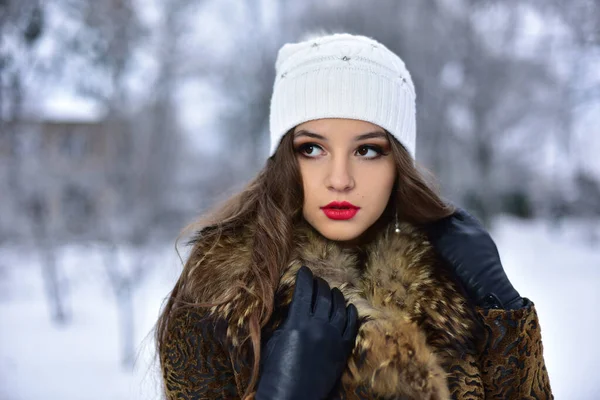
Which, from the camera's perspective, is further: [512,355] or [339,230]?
[339,230]

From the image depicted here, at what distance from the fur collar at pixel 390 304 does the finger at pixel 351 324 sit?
2 centimetres

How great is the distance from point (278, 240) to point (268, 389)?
1.66 feet

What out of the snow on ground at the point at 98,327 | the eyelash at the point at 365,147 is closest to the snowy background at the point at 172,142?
the snow on ground at the point at 98,327

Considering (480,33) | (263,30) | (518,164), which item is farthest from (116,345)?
(518,164)

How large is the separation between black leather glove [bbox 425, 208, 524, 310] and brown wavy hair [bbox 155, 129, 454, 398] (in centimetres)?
8

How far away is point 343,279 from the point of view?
1.55 m

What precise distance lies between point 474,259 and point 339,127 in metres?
0.66

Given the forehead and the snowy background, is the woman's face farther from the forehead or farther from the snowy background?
the snowy background

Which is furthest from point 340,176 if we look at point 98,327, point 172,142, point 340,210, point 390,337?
point 172,142

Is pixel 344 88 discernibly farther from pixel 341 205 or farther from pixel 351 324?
pixel 351 324

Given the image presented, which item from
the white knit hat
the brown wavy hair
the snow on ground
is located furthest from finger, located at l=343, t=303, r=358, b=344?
the snow on ground

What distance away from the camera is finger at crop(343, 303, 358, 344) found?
1.36 meters

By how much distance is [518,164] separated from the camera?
11477 mm

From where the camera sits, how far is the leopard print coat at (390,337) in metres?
1.34
